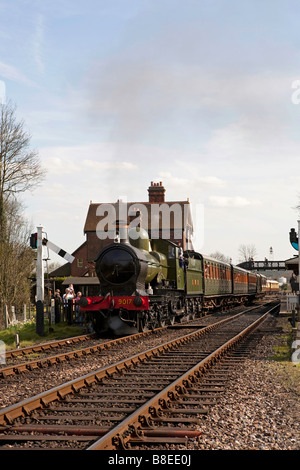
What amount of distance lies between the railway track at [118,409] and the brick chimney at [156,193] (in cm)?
4964

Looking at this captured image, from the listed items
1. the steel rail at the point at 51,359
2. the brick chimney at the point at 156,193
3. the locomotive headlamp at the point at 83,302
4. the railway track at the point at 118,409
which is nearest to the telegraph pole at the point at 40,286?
the locomotive headlamp at the point at 83,302

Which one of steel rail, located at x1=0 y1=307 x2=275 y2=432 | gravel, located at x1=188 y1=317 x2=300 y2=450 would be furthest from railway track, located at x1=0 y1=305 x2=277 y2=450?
gravel, located at x1=188 y1=317 x2=300 y2=450

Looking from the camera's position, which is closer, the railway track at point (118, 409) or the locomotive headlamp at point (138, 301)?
the railway track at point (118, 409)

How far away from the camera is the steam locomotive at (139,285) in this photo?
1526cm

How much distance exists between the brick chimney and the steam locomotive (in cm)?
3776

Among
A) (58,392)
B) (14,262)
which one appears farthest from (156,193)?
(58,392)

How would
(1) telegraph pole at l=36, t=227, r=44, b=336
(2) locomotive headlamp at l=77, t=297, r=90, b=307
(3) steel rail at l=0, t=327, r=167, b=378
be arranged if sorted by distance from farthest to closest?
(1) telegraph pole at l=36, t=227, r=44, b=336 → (2) locomotive headlamp at l=77, t=297, r=90, b=307 → (3) steel rail at l=0, t=327, r=167, b=378

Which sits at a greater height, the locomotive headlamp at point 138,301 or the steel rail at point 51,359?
the locomotive headlamp at point 138,301

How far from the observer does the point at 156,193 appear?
59562 mm

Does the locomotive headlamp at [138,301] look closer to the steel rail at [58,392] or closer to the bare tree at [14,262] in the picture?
the steel rail at [58,392]

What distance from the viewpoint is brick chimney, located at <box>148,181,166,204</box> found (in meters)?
59.2

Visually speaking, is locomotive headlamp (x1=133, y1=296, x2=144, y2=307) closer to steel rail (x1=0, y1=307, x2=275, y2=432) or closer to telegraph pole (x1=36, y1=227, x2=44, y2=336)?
telegraph pole (x1=36, y1=227, x2=44, y2=336)

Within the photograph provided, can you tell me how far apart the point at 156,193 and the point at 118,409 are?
176ft
